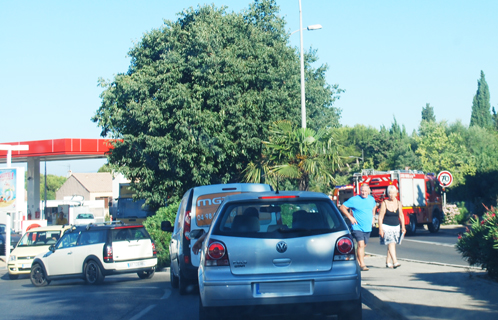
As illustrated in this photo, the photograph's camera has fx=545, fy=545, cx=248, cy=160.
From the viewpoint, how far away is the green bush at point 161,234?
55.0 ft

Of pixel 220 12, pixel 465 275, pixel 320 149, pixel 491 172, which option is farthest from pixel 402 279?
pixel 491 172

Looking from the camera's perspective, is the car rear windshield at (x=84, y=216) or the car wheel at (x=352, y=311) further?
the car rear windshield at (x=84, y=216)

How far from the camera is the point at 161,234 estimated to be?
56.6ft

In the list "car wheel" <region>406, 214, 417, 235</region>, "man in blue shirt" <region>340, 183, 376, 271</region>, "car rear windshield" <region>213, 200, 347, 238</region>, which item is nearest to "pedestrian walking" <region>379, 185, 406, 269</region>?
"man in blue shirt" <region>340, 183, 376, 271</region>

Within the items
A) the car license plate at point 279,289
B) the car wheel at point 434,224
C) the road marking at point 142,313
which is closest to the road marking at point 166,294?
the road marking at point 142,313

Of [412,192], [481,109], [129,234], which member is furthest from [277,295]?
[481,109]

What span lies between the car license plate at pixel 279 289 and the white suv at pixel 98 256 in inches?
337

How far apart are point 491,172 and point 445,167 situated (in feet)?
80.1

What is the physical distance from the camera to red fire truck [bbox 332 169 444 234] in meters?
25.7

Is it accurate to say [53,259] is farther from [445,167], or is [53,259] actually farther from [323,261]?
[445,167]

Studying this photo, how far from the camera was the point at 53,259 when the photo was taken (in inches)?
560

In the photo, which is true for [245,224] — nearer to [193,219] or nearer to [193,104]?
[193,219]

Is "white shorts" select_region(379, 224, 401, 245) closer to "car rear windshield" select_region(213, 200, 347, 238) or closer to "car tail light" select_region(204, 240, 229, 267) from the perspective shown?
"car rear windshield" select_region(213, 200, 347, 238)

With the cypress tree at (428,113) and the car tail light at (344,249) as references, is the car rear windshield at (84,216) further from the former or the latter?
the cypress tree at (428,113)
